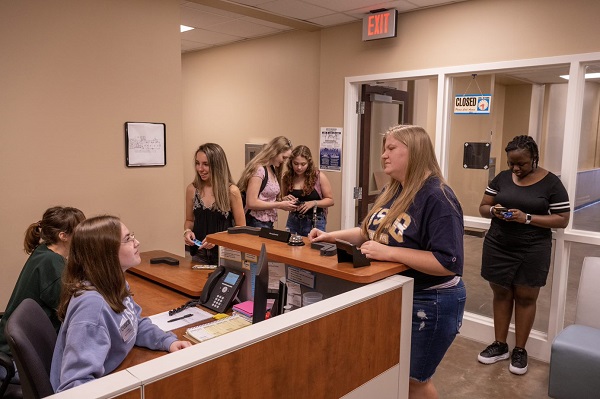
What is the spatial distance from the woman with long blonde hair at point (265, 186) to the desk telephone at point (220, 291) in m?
1.38

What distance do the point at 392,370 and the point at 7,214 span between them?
257 centimetres

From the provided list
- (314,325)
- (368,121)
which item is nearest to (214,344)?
(314,325)

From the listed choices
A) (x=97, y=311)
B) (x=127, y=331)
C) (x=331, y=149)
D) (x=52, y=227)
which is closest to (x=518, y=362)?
(x=331, y=149)

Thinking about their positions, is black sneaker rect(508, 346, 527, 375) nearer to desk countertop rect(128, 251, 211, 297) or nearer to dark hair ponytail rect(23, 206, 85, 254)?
desk countertop rect(128, 251, 211, 297)

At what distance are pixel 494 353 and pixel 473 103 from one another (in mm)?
1942

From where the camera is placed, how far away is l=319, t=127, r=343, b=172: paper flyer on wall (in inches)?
180

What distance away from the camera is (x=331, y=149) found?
15.3ft

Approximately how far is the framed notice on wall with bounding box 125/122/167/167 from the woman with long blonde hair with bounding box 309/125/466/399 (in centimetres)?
223

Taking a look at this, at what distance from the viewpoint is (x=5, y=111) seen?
9.71ft

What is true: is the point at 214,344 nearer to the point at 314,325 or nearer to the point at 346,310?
the point at 314,325

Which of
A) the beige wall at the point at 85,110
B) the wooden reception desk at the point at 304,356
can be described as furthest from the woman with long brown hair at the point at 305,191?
the wooden reception desk at the point at 304,356

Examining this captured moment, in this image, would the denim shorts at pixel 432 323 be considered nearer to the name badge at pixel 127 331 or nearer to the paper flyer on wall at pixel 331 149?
the name badge at pixel 127 331

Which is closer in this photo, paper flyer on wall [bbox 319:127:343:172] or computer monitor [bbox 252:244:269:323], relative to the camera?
computer monitor [bbox 252:244:269:323]

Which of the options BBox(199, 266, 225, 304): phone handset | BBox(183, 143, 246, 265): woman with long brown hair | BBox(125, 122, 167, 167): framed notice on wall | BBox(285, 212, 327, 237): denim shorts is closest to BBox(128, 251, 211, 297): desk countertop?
BBox(199, 266, 225, 304): phone handset
